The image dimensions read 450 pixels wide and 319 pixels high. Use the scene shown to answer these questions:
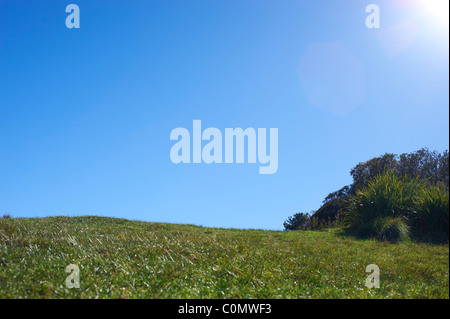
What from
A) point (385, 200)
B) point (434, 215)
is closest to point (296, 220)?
point (385, 200)

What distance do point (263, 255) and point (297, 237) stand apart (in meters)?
4.79

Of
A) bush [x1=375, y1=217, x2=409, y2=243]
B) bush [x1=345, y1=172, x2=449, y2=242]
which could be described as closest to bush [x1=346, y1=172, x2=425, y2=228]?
bush [x1=345, y1=172, x2=449, y2=242]

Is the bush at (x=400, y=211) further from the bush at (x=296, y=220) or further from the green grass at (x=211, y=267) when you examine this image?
the bush at (x=296, y=220)

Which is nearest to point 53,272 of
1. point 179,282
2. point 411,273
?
point 179,282

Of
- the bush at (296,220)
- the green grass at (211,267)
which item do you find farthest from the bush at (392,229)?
the bush at (296,220)

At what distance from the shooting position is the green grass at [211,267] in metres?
6.92

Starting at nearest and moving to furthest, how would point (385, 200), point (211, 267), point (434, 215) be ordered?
point (211, 267) → point (434, 215) → point (385, 200)

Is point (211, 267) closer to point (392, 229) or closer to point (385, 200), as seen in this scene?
point (392, 229)

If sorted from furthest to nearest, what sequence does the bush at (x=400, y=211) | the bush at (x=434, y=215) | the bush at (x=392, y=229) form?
the bush at (x=392, y=229) → the bush at (x=400, y=211) → the bush at (x=434, y=215)

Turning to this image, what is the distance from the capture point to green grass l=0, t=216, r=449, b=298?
→ 6922mm

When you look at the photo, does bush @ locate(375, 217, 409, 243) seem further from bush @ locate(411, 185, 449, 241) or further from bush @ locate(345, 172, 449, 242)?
bush @ locate(411, 185, 449, 241)

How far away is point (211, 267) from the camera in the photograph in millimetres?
8359
